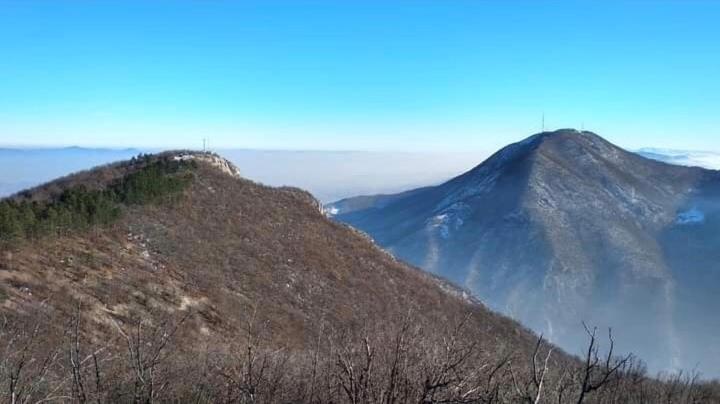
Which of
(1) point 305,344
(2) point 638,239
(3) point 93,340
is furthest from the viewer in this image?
(2) point 638,239

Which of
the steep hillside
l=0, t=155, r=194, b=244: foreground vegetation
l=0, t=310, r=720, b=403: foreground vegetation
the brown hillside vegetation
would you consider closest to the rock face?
the brown hillside vegetation

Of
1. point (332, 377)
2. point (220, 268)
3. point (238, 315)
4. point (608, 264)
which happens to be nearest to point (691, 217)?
point (608, 264)

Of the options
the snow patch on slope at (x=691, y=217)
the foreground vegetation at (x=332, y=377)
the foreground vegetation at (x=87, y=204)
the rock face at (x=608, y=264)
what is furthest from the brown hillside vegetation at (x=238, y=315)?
the snow patch on slope at (x=691, y=217)

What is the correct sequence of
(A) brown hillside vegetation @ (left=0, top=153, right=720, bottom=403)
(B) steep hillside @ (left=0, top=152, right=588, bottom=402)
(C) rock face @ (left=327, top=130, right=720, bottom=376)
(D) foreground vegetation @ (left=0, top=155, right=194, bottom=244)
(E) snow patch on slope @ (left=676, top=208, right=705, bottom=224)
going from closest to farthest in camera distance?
(A) brown hillside vegetation @ (left=0, top=153, right=720, bottom=403) → (B) steep hillside @ (left=0, top=152, right=588, bottom=402) → (D) foreground vegetation @ (left=0, top=155, right=194, bottom=244) → (C) rock face @ (left=327, top=130, right=720, bottom=376) → (E) snow patch on slope @ (left=676, top=208, right=705, bottom=224)

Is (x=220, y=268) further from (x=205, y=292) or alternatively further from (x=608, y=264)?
(x=608, y=264)

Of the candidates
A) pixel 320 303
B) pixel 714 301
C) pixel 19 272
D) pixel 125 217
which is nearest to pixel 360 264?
→ pixel 320 303

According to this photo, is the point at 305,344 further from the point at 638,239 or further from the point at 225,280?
the point at 638,239

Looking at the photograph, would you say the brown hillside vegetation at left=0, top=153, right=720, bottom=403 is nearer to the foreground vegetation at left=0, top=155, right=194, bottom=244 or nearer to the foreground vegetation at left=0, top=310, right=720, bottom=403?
the foreground vegetation at left=0, top=310, right=720, bottom=403

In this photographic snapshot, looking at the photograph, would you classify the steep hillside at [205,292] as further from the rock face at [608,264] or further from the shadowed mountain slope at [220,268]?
the rock face at [608,264]
